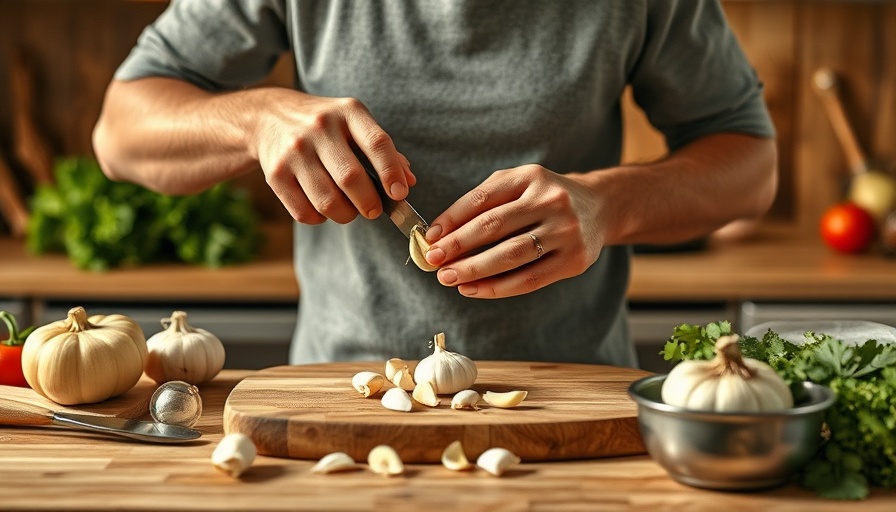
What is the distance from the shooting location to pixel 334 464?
0.94m

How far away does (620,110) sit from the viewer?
151 cm

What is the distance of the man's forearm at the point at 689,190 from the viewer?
1.31 meters

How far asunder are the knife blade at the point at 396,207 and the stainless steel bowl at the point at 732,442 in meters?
0.36

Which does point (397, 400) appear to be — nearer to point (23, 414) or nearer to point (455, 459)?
point (455, 459)

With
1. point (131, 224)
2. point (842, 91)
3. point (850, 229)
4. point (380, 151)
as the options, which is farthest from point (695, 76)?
point (842, 91)

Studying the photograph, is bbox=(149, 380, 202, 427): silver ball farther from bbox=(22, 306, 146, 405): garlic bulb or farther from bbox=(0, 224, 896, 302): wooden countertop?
bbox=(0, 224, 896, 302): wooden countertop

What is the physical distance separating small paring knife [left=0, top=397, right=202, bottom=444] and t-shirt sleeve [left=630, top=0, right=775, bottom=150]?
2.68ft

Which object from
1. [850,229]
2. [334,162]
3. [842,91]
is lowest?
[850,229]

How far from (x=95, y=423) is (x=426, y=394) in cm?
34

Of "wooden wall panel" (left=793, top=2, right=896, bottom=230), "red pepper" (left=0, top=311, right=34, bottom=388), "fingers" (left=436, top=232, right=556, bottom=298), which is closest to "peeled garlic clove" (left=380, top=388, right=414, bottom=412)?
"fingers" (left=436, top=232, right=556, bottom=298)

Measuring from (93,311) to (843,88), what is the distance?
2070mm

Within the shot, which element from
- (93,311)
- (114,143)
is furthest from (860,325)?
(93,311)

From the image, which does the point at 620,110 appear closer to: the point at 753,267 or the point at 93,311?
the point at 753,267

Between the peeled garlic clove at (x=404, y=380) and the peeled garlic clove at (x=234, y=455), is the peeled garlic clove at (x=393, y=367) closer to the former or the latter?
the peeled garlic clove at (x=404, y=380)
